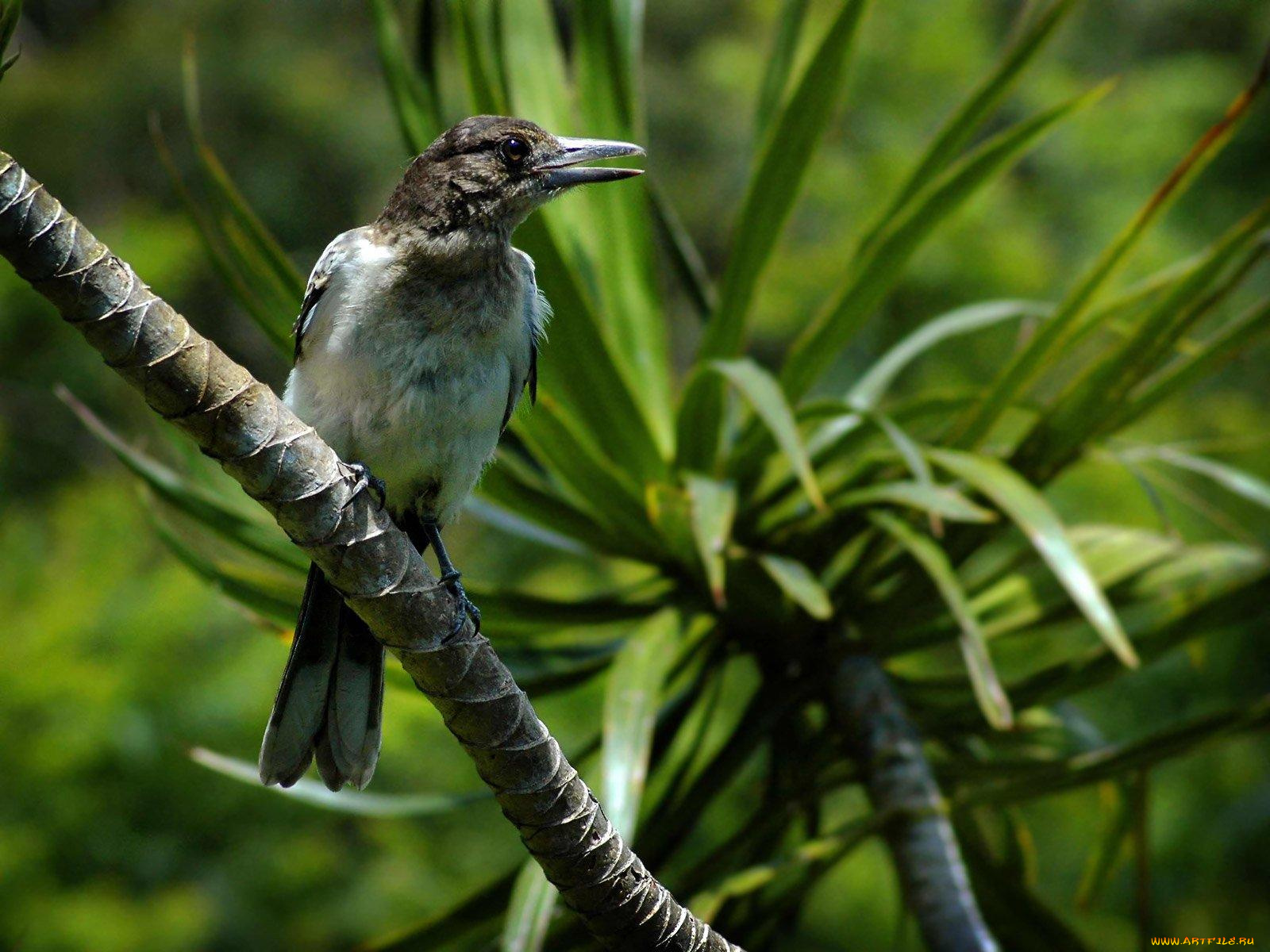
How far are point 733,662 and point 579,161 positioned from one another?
148cm

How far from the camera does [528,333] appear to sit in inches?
95.1

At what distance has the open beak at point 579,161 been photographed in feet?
7.58

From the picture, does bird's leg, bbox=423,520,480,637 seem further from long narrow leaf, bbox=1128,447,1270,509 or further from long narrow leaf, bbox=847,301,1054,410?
long narrow leaf, bbox=1128,447,1270,509

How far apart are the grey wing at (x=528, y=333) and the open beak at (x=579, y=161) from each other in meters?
0.18

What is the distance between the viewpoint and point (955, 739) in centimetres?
297

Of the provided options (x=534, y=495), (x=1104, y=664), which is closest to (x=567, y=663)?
(x=534, y=495)

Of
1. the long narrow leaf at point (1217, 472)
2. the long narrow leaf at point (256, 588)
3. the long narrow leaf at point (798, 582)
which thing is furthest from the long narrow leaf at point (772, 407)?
the long narrow leaf at point (256, 588)

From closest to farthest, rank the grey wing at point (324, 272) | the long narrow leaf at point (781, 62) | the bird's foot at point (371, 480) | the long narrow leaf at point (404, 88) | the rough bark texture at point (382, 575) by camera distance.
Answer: the rough bark texture at point (382, 575)
the bird's foot at point (371, 480)
the grey wing at point (324, 272)
the long narrow leaf at point (404, 88)
the long narrow leaf at point (781, 62)

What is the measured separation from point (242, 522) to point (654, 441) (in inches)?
38.6

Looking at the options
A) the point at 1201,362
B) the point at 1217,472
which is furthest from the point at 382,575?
the point at 1217,472

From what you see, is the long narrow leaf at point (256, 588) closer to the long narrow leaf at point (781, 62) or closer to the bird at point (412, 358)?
the bird at point (412, 358)

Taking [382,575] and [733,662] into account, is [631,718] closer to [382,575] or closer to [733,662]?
[382,575]

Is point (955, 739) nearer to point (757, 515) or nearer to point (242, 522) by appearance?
point (757, 515)

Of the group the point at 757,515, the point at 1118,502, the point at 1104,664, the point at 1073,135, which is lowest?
the point at 1104,664
